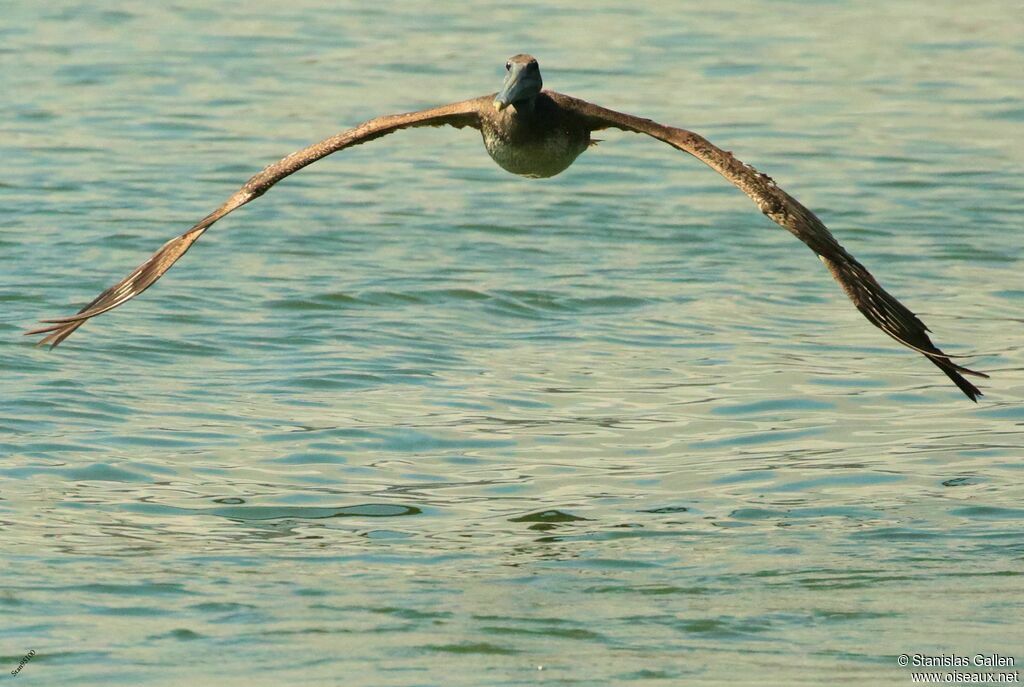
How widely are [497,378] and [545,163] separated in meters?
2.04

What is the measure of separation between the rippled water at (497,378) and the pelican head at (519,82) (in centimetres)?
197

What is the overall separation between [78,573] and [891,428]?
4.71 m

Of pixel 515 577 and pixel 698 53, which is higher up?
pixel 698 53

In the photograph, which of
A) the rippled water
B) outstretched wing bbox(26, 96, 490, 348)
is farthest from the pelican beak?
the rippled water

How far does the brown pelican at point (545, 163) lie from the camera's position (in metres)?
7.97

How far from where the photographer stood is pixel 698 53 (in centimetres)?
2127

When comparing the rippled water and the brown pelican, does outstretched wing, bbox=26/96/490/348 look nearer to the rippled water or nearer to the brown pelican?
the brown pelican

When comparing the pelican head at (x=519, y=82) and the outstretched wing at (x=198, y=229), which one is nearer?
the outstretched wing at (x=198, y=229)

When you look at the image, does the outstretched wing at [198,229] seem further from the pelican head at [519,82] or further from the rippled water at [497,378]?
the rippled water at [497,378]

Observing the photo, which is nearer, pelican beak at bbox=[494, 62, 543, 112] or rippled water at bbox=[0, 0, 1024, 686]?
rippled water at bbox=[0, 0, 1024, 686]

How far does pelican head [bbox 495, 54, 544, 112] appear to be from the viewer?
A: 909 centimetres

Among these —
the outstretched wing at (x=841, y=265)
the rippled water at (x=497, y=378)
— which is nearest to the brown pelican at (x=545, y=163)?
the outstretched wing at (x=841, y=265)

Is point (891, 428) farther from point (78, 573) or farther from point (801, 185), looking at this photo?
point (801, 185)

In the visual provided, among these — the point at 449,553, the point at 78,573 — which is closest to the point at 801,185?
the point at 449,553
